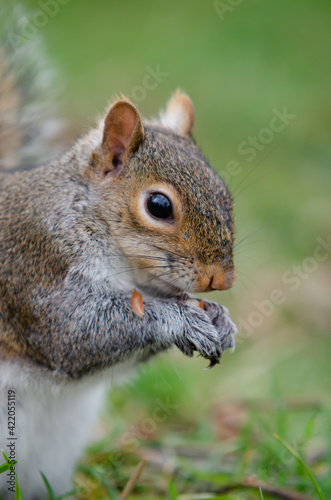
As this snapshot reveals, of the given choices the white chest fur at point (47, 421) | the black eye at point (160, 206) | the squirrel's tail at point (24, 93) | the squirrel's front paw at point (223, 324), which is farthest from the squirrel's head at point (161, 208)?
the squirrel's tail at point (24, 93)

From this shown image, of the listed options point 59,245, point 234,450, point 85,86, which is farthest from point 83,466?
point 85,86

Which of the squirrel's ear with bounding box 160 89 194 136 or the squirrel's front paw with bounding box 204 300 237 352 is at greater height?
the squirrel's ear with bounding box 160 89 194 136

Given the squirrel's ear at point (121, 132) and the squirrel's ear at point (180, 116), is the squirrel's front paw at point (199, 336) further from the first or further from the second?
the squirrel's ear at point (180, 116)

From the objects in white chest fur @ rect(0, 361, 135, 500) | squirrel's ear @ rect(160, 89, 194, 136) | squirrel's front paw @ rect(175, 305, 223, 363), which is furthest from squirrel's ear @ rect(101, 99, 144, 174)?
white chest fur @ rect(0, 361, 135, 500)

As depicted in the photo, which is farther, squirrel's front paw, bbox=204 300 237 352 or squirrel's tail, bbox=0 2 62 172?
squirrel's tail, bbox=0 2 62 172

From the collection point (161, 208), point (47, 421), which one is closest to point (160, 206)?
point (161, 208)

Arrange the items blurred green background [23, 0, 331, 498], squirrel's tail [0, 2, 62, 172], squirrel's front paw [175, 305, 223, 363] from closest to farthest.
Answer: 1. squirrel's front paw [175, 305, 223, 363]
2. blurred green background [23, 0, 331, 498]
3. squirrel's tail [0, 2, 62, 172]

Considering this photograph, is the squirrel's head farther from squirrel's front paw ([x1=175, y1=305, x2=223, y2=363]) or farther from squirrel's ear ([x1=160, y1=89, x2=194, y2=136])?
squirrel's ear ([x1=160, y1=89, x2=194, y2=136])

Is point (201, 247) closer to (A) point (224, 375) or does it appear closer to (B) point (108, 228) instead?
(B) point (108, 228)
